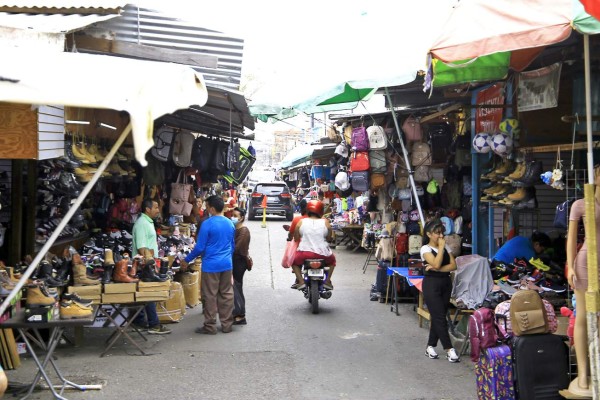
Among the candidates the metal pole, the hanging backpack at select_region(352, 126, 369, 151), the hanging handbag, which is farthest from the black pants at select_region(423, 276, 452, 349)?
the hanging handbag

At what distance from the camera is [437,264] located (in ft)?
27.1

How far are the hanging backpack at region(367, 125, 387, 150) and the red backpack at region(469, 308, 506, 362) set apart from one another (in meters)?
6.96

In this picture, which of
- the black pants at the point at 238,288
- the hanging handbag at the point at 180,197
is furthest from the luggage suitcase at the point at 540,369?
A: the hanging handbag at the point at 180,197

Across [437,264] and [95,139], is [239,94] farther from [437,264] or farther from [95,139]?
[437,264]

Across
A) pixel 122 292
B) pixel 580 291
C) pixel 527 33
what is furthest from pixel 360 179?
pixel 527 33

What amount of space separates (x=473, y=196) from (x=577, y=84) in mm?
3918

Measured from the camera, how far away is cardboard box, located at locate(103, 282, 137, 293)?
8.39 m

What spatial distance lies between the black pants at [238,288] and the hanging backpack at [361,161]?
3.28m

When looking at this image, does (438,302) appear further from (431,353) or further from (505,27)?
(505,27)

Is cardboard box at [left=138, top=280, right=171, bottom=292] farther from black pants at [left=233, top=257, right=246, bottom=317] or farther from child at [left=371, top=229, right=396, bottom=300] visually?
child at [left=371, top=229, right=396, bottom=300]

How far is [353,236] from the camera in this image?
820 inches

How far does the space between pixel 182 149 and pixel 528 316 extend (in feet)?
27.2

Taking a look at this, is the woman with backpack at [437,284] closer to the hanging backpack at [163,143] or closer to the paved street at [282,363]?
the paved street at [282,363]

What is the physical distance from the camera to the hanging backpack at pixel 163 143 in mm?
12030
